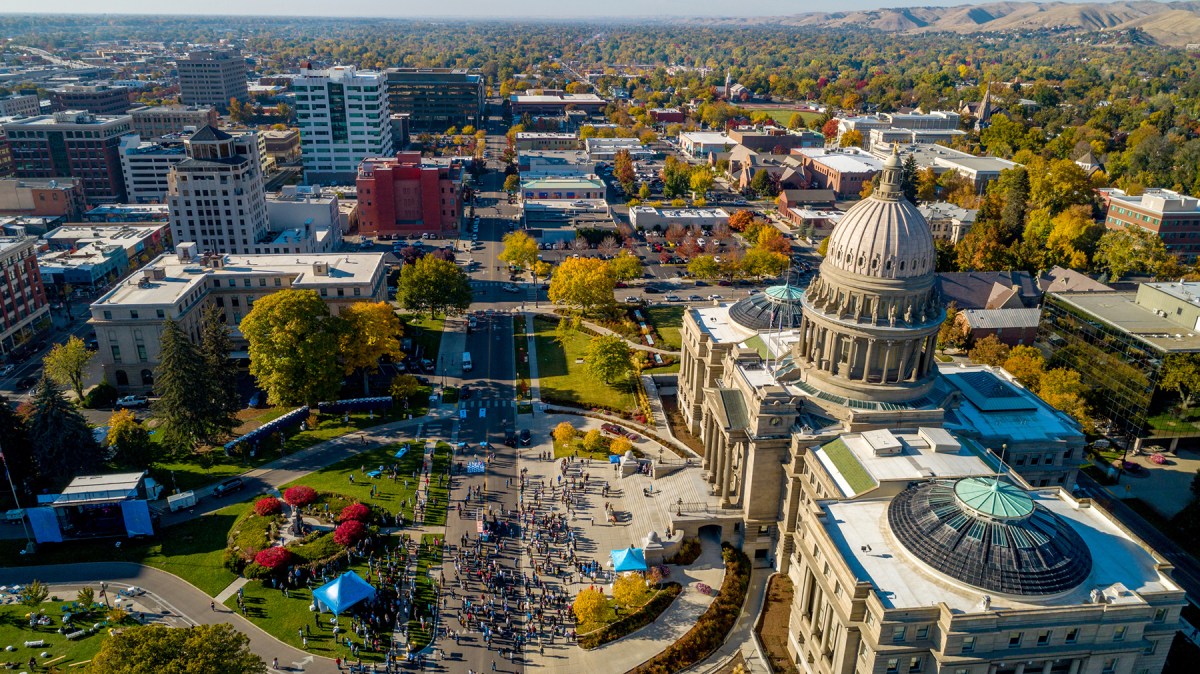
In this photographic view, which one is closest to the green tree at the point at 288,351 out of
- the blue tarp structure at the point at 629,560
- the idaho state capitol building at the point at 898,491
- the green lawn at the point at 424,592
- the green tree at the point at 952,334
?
the green lawn at the point at 424,592

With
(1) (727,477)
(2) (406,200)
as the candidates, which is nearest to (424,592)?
(1) (727,477)

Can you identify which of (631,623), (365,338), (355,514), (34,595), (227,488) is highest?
(365,338)

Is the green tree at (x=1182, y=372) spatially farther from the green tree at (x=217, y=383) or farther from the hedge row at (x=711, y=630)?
the green tree at (x=217, y=383)

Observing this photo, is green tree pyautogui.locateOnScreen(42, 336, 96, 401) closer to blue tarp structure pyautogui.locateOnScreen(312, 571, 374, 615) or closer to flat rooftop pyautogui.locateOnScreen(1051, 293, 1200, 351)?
blue tarp structure pyautogui.locateOnScreen(312, 571, 374, 615)

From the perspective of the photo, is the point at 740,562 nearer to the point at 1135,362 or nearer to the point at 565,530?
the point at 565,530

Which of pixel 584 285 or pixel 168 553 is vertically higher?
pixel 584 285

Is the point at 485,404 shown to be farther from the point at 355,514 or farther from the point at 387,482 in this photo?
A: the point at 355,514
